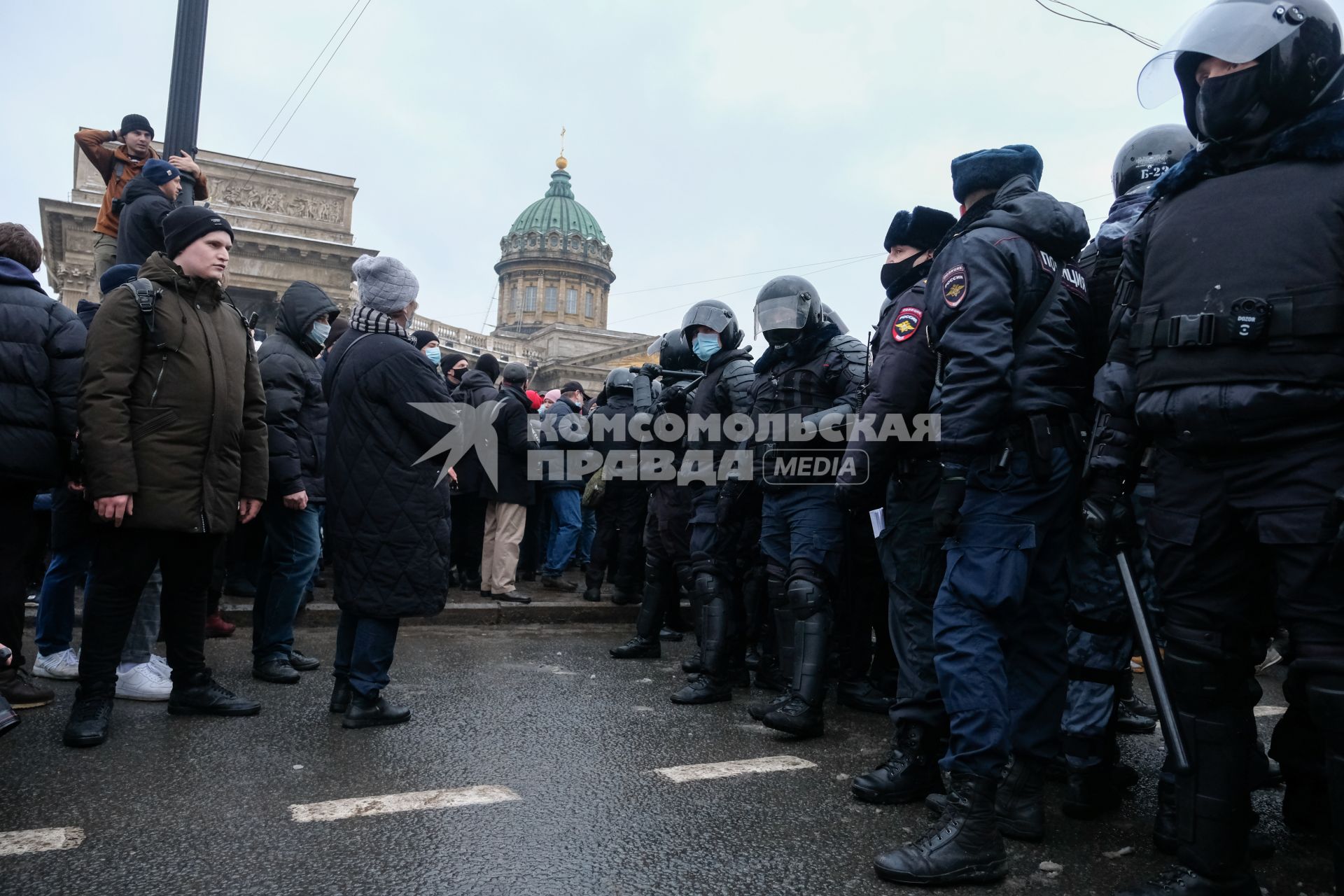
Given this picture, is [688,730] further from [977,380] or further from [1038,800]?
[977,380]

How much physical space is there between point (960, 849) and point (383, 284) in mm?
3131

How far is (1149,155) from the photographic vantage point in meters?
3.63

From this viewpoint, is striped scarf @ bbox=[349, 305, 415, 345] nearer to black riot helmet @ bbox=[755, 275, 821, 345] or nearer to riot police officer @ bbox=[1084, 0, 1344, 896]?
black riot helmet @ bbox=[755, 275, 821, 345]

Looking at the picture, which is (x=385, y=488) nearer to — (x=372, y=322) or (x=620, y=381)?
(x=372, y=322)

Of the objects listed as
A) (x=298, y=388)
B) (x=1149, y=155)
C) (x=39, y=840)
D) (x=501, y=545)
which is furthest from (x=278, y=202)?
(x=39, y=840)

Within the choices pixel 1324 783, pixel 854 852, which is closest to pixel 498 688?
pixel 854 852

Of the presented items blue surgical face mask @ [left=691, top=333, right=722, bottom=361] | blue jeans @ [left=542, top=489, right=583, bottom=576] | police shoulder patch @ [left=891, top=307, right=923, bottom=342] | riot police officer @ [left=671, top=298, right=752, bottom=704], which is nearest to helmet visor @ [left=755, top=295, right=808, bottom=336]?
riot police officer @ [left=671, top=298, right=752, bottom=704]

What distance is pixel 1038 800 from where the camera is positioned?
2748mm

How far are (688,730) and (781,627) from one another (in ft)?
1.95

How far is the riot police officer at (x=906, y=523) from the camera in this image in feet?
9.93

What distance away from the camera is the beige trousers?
7.14 meters

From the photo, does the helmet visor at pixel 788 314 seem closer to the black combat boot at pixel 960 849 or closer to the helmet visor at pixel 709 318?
the helmet visor at pixel 709 318

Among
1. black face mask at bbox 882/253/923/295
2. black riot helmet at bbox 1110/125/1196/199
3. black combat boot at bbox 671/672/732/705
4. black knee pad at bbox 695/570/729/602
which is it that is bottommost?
black combat boot at bbox 671/672/732/705

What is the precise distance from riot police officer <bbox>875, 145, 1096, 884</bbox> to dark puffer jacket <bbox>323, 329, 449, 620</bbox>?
2.12 meters
